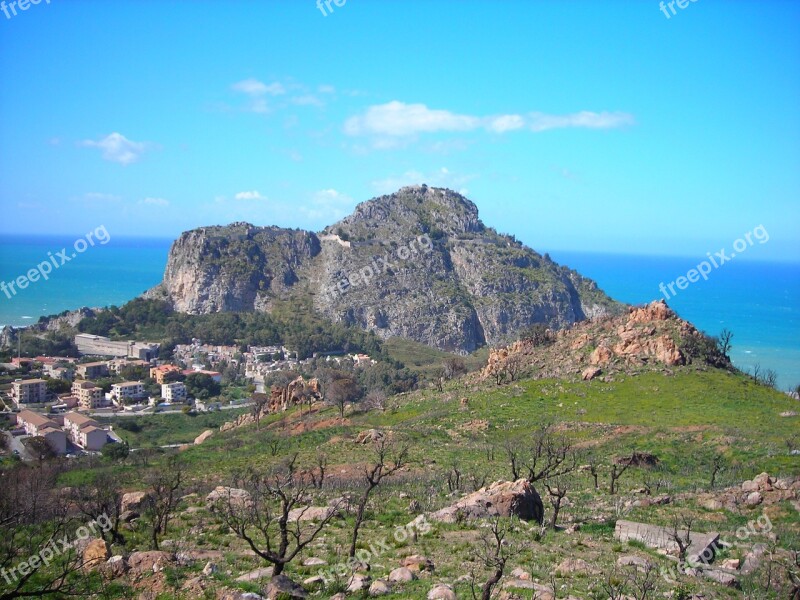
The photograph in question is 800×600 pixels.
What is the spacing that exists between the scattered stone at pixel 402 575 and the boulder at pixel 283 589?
6.29ft

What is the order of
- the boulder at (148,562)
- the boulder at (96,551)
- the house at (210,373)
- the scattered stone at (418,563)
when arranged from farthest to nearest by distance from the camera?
the house at (210,373) → the boulder at (96,551) → the scattered stone at (418,563) → the boulder at (148,562)

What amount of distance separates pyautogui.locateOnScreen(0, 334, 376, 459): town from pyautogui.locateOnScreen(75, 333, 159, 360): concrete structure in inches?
6.2

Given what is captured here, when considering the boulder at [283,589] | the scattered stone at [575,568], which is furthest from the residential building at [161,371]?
the scattered stone at [575,568]

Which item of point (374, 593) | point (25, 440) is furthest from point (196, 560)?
point (25, 440)

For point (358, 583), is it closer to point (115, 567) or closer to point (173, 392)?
point (115, 567)

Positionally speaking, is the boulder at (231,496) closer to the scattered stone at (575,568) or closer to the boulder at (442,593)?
the boulder at (442,593)

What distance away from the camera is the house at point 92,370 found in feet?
281

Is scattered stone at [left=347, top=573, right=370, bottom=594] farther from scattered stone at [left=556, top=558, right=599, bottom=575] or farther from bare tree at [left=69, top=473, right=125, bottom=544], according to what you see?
bare tree at [left=69, top=473, right=125, bottom=544]

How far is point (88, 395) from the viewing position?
7288 centimetres

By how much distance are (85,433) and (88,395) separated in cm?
2137

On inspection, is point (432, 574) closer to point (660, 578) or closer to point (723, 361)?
point (660, 578)

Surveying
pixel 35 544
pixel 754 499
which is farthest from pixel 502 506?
pixel 35 544

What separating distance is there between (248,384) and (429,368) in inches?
1276

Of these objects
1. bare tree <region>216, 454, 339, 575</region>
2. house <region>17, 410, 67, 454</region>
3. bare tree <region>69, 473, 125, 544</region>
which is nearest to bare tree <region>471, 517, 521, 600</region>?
bare tree <region>216, 454, 339, 575</region>
